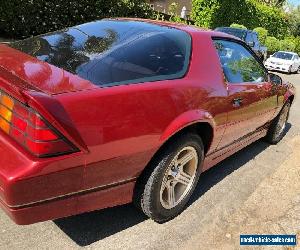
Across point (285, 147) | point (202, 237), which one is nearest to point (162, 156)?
point (202, 237)

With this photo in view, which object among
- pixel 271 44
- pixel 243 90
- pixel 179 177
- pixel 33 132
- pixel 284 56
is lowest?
pixel 271 44

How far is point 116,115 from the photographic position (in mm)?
2584

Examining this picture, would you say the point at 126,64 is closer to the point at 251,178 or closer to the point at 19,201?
the point at 19,201

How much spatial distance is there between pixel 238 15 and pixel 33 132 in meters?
24.3

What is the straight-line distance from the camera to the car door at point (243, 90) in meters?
3.85

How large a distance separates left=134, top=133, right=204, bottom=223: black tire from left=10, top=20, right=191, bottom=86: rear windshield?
0.52 meters

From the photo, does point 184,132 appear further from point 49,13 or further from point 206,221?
point 49,13

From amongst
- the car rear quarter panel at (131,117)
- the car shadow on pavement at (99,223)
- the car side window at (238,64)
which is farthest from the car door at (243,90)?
the car shadow on pavement at (99,223)

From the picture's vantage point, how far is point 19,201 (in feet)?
7.57

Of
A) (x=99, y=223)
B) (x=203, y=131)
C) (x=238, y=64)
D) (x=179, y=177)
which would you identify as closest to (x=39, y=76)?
(x=99, y=223)

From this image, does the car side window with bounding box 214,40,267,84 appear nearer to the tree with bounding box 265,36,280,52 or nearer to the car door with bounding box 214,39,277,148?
the car door with bounding box 214,39,277,148

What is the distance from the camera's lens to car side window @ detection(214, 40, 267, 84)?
3.89 meters

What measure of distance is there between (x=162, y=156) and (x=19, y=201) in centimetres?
112

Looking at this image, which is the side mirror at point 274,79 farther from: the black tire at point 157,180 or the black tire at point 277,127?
the black tire at point 157,180
